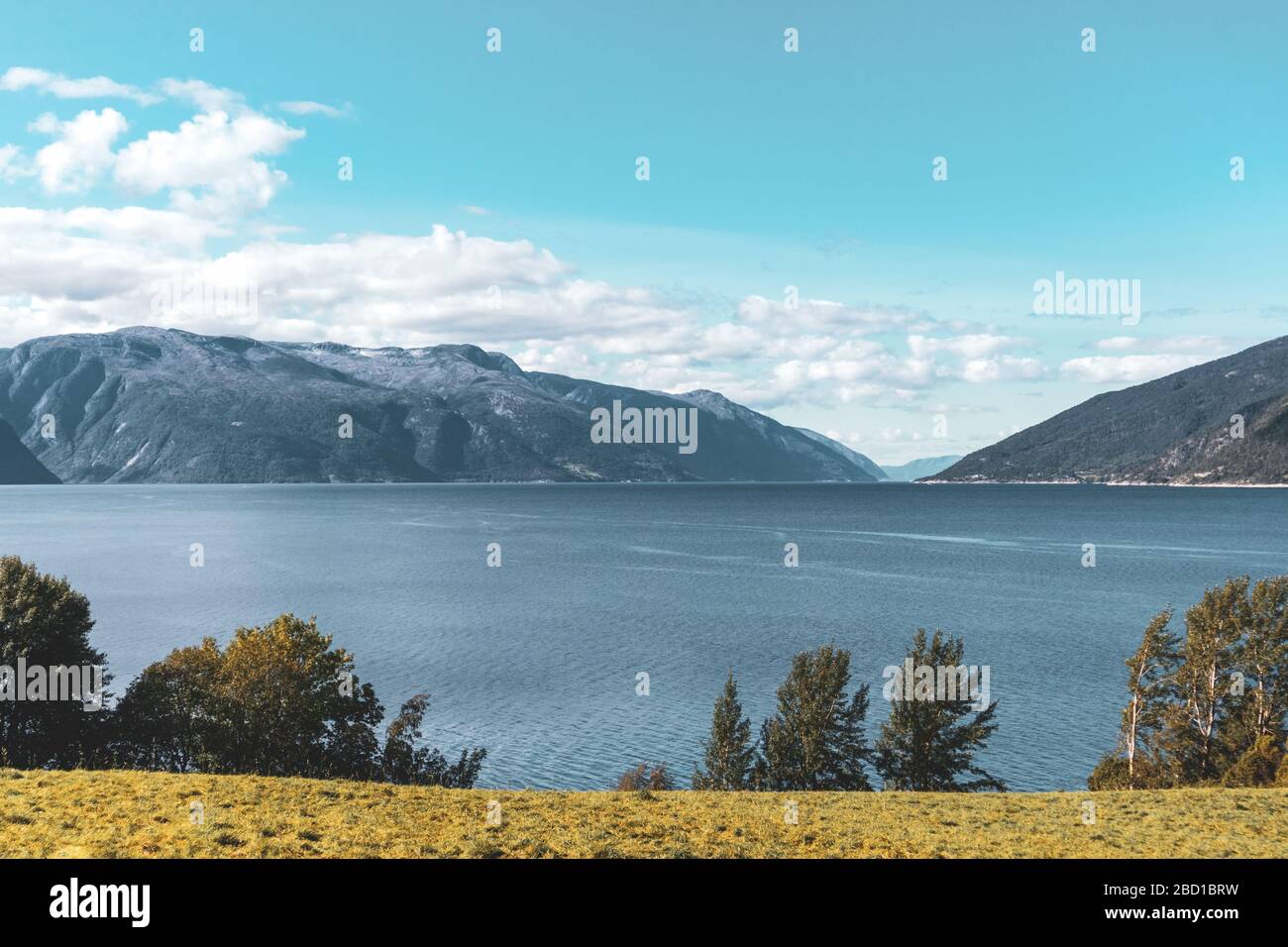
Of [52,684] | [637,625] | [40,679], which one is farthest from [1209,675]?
[40,679]

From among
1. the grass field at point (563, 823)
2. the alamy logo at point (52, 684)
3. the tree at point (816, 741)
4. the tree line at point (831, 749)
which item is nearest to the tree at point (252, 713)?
the alamy logo at point (52, 684)

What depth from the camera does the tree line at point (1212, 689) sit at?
56.6 m

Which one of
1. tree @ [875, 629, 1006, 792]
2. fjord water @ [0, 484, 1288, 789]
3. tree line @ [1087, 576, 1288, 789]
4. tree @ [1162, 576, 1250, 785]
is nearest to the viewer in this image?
tree @ [875, 629, 1006, 792]

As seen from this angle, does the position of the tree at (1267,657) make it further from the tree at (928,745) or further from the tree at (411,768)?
the tree at (411,768)

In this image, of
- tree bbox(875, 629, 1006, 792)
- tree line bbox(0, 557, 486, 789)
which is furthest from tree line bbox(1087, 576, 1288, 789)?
tree line bbox(0, 557, 486, 789)

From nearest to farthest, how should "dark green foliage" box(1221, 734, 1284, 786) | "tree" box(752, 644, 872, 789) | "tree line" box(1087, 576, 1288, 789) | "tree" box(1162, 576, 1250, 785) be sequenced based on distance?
"dark green foliage" box(1221, 734, 1284, 786) < "tree" box(752, 644, 872, 789) < "tree line" box(1087, 576, 1288, 789) < "tree" box(1162, 576, 1250, 785)

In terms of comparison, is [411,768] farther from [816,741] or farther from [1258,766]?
[1258,766]

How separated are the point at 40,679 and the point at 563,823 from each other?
4028 centimetres

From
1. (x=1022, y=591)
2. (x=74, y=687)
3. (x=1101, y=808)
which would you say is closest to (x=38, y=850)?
(x=1101, y=808)

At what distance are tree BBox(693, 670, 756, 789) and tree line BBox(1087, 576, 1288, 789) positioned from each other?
73.5ft

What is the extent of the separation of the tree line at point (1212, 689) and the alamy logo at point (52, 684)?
62297 millimetres

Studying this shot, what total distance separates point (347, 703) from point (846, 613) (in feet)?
279
